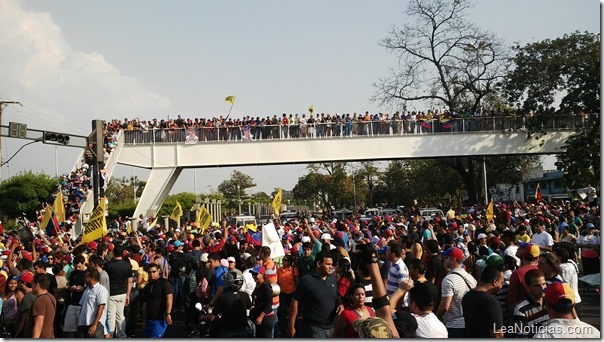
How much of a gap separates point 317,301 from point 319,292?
0.10 meters

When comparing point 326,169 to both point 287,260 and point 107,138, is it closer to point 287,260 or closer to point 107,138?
point 107,138

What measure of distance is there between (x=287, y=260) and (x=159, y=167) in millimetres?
25943

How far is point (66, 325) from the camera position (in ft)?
35.0

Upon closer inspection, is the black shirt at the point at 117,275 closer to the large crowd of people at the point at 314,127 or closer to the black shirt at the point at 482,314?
the black shirt at the point at 482,314

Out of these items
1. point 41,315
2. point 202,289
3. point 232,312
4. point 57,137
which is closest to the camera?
point 232,312

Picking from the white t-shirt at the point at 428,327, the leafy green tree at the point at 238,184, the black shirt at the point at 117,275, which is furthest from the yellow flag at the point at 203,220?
the leafy green tree at the point at 238,184

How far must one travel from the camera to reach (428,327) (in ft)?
22.5

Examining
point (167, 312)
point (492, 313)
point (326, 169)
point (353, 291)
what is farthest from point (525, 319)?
point (326, 169)

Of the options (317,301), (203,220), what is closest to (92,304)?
(317,301)

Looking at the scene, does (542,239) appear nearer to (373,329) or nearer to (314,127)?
(373,329)

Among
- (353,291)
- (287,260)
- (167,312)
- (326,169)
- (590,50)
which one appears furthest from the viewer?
(326,169)

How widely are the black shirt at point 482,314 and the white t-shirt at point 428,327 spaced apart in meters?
0.35

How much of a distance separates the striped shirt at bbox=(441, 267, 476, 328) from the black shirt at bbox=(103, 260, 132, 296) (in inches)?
209

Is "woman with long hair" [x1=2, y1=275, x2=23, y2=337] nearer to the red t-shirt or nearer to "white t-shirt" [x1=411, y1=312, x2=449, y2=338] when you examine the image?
the red t-shirt
